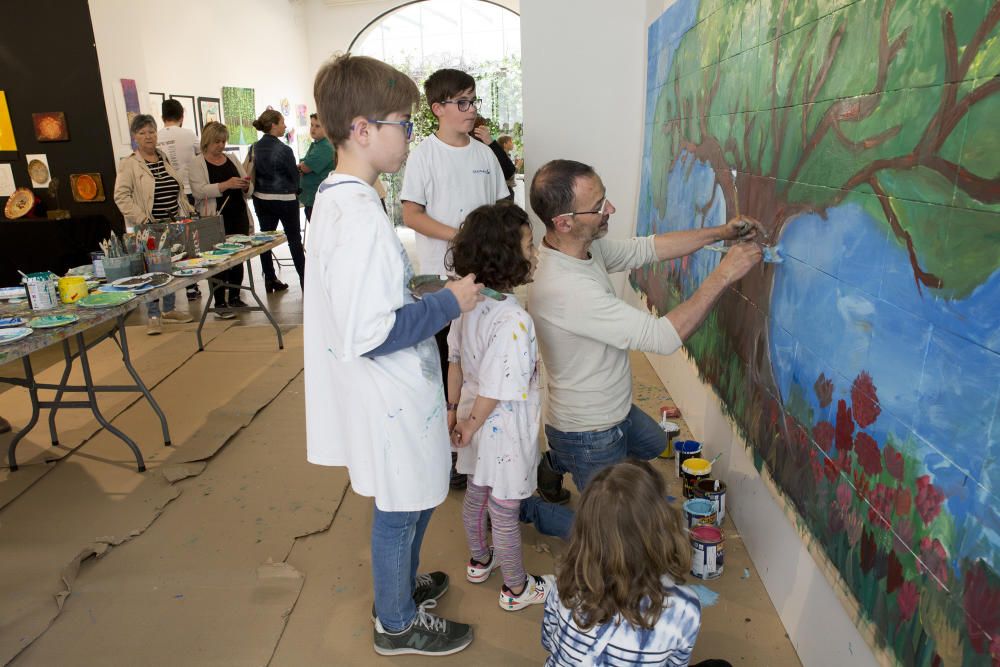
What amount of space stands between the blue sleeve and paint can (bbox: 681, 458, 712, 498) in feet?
4.11

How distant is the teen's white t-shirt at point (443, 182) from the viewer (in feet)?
8.64

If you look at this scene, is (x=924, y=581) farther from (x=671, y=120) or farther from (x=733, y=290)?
(x=671, y=120)

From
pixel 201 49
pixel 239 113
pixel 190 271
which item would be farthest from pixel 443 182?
pixel 239 113

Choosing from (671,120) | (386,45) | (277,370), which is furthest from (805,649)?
(386,45)

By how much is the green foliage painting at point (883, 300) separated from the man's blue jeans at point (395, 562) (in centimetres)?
99

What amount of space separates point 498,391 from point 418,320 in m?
0.41

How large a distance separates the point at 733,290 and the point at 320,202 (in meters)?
1.39

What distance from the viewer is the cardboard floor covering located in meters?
2.12

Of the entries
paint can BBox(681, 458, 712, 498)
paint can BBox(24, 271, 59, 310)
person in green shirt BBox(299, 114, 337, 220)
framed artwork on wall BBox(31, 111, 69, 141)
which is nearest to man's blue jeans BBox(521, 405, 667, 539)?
paint can BBox(681, 458, 712, 498)

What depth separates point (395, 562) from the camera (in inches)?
67.5

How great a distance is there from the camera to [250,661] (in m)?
1.90

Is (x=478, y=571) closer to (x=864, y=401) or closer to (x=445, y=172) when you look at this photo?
(x=864, y=401)

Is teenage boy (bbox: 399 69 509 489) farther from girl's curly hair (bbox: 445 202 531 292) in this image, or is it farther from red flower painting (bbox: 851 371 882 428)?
red flower painting (bbox: 851 371 882 428)

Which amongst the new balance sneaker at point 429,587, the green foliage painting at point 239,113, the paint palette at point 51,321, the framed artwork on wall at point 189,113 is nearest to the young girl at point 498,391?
the new balance sneaker at point 429,587
